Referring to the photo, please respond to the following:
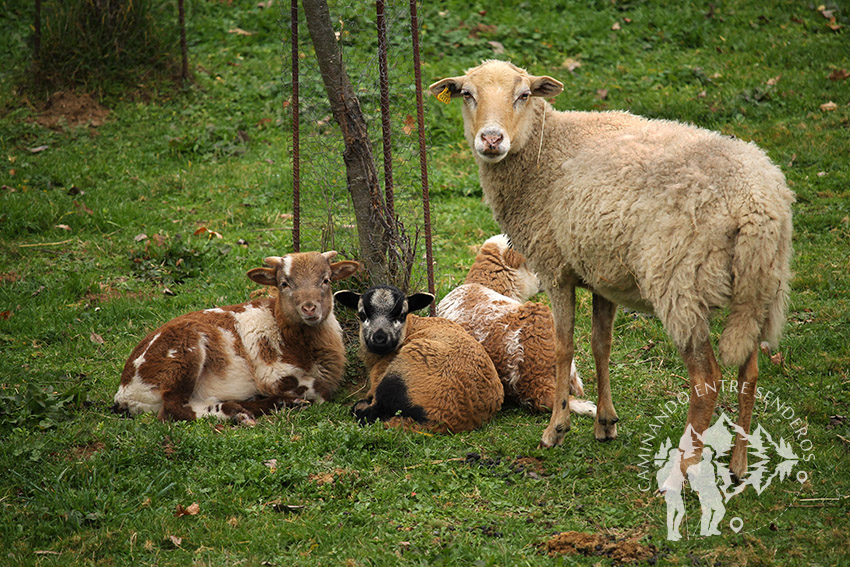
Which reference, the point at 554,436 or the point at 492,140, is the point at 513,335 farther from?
the point at 492,140

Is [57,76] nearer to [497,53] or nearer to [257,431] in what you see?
[497,53]

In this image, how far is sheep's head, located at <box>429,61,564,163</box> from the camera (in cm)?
573

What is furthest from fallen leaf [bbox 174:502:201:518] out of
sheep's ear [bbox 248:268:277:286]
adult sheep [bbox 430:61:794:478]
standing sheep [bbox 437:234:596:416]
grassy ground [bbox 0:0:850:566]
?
standing sheep [bbox 437:234:596:416]

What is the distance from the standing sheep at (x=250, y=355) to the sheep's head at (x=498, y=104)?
72.1 inches

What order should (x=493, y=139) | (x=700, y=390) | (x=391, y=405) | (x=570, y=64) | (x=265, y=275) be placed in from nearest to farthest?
(x=700, y=390), (x=493, y=139), (x=391, y=405), (x=265, y=275), (x=570, y=64)

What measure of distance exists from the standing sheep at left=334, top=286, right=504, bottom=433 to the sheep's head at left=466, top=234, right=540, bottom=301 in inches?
50.2

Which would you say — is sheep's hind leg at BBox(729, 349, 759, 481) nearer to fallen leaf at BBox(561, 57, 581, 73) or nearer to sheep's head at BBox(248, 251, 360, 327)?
sheep's head at BBox(248, 251, 360, 327)

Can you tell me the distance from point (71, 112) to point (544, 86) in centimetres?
938

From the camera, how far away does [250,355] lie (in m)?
6.79

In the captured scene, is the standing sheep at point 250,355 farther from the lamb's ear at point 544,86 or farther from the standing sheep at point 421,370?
the lamb's ear at point 544,86

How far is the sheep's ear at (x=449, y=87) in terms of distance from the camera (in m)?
6.20

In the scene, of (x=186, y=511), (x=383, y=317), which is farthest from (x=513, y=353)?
(x=186, y=511)

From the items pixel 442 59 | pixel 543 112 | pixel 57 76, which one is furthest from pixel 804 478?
pixel 57 76

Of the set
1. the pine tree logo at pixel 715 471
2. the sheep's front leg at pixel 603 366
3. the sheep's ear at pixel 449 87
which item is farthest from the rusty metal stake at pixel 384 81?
the pine tree logo at pixel 715 471
